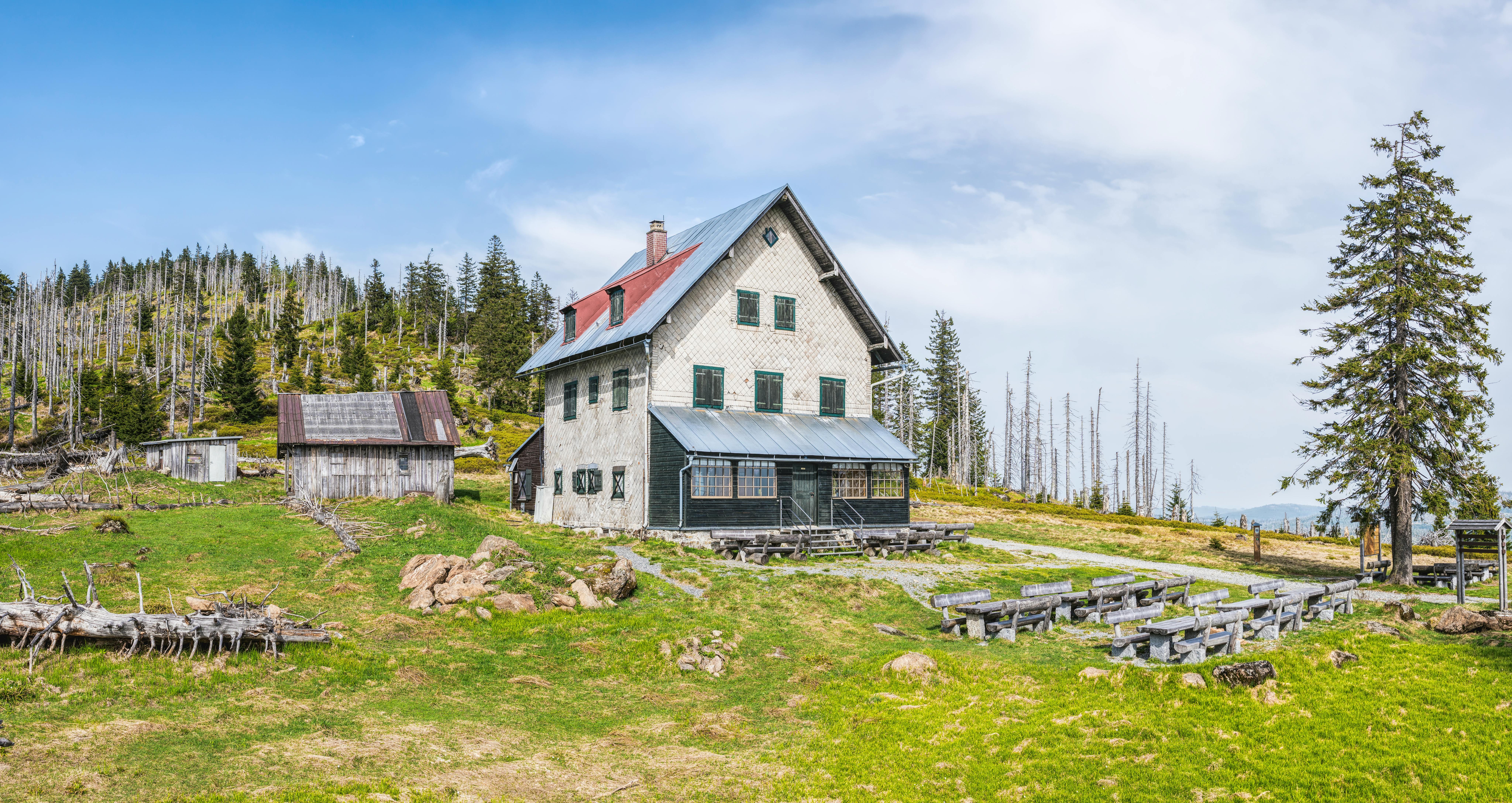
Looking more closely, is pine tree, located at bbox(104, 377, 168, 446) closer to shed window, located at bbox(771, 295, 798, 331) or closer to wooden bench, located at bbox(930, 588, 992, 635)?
shed window, located at bbox(771, 295, 798, 331)

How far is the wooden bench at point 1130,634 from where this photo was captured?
1552 cm

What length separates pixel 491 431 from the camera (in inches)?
3194

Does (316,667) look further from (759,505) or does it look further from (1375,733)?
(759,505)

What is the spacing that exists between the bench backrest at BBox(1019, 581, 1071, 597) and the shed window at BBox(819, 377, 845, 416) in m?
16.4

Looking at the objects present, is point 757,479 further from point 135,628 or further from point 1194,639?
point 135,628

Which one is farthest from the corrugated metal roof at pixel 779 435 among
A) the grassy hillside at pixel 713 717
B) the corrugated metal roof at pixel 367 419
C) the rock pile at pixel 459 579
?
the corrugated metal roof at pixel 367 419

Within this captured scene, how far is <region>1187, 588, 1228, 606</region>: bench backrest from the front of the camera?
59.9 feet

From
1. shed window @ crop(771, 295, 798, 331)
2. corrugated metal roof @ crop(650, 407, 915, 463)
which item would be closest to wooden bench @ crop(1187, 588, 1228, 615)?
corrugated metal roof @ crop(650, 407, 915, 463)

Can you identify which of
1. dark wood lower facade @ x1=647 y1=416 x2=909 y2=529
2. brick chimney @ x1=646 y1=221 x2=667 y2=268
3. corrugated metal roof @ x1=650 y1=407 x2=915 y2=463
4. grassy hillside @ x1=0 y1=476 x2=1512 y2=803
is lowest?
grassy hillside @ x1=0 y1=476 x2=1512 y2=803

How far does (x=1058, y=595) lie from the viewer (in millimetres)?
20172

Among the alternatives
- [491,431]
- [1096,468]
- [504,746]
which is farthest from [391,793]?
[1096,468]

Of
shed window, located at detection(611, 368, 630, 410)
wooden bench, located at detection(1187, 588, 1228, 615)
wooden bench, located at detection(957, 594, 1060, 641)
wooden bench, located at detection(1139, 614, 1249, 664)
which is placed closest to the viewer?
wooden bench, located at detection(1139, 614, 1249, 664)

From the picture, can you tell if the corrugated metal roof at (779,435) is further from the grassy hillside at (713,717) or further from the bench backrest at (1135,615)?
the bench backrest at (1135,615)

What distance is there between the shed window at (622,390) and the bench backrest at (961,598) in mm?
17245
